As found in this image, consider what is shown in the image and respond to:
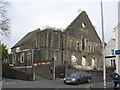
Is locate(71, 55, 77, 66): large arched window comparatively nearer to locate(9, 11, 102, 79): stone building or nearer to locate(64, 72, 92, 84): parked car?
locate(9, 11, 102, 79): stone building

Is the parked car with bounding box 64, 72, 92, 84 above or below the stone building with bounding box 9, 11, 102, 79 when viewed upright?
below

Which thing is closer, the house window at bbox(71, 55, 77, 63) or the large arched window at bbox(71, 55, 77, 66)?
the large arched window at bbox(71, 55, 77, 66)

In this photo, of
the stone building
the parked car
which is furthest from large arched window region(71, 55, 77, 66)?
the parked car

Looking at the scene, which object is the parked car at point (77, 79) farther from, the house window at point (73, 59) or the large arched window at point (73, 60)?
the house window at point (73, 59)

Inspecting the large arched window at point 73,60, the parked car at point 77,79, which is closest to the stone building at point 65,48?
the large arched window at point 73,60

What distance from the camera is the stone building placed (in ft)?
147

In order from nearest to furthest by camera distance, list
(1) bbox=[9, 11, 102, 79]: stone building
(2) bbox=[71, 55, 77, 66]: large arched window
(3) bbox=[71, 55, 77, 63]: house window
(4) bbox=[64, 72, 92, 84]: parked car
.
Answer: (4) bbox=[64, 72, 92, 84]: parked car, (1) bbox=[9, 11, 102, 79]: stone building, (2) bbox=[71, 55, 77, 66]: large arched window, (3) bbox=[71, 55, 77, 63]: house window

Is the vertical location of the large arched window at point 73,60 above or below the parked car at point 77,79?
above

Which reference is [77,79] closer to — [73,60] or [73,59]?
[73,60]

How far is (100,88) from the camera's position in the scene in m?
15.6

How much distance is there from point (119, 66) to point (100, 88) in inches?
280

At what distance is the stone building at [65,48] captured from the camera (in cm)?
4491

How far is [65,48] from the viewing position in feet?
154

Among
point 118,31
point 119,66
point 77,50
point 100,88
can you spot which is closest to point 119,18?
point 118,31
